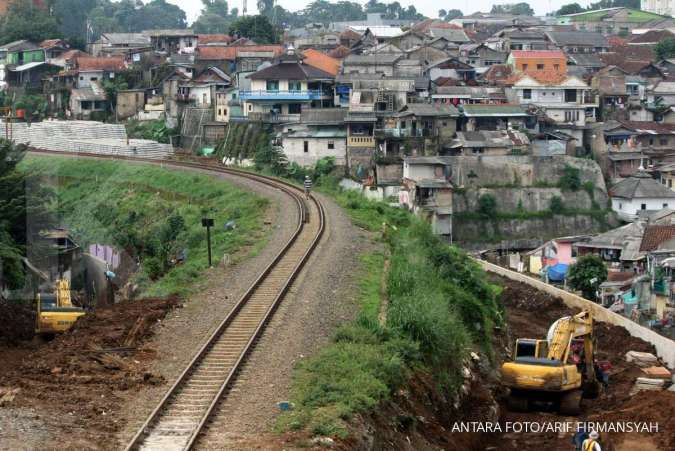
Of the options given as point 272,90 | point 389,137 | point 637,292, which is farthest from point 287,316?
point 272,90

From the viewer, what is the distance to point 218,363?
17734 mm

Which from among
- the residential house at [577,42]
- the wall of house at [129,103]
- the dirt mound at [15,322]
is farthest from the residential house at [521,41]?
the dirt mound at [15,322]

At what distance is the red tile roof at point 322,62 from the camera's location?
6157 centimetres

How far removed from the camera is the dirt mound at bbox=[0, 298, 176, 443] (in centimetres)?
1505

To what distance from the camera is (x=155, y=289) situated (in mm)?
24172

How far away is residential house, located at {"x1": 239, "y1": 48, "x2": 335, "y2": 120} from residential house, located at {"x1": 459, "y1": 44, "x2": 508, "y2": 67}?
18668 millimetres

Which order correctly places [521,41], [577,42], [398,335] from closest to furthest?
[398,335]
[521,41]
[577,42]

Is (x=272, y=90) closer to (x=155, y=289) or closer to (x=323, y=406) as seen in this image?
(x=155, y=289)

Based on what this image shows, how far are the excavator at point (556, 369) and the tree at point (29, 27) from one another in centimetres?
6265

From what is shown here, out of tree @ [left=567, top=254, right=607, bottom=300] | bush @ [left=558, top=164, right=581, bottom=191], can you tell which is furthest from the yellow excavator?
bush @ [left=558, top=164, right=581, bottom=191]

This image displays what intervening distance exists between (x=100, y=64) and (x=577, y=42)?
112 ft

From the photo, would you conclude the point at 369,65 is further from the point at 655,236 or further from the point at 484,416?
the point at 484,416

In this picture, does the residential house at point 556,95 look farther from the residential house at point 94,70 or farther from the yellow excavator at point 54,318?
the yellow excavator at point 54,318

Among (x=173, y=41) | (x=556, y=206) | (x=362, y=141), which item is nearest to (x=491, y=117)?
(x=556, y=206)
